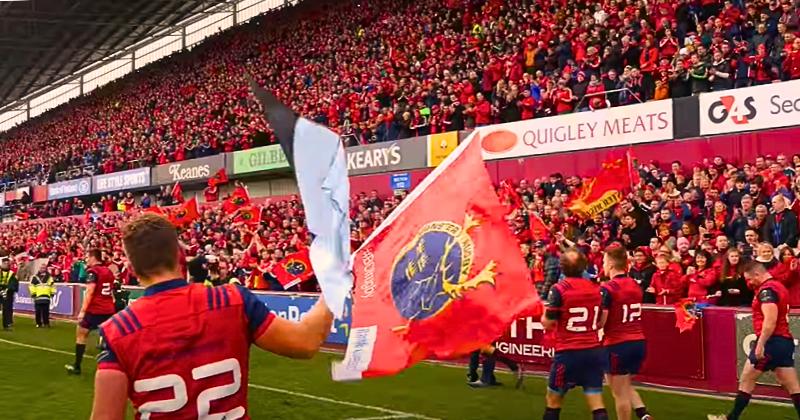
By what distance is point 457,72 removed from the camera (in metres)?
24.6

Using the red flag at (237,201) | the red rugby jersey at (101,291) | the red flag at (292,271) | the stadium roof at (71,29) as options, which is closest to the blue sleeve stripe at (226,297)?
the red rugby jersey at (101,291)

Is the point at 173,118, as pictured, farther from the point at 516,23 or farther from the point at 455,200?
the point at 455,200

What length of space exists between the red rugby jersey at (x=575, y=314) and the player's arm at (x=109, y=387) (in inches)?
208

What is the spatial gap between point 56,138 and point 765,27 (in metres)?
46.8

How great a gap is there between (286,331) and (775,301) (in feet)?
21.0

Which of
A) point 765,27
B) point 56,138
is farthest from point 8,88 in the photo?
point 765,27

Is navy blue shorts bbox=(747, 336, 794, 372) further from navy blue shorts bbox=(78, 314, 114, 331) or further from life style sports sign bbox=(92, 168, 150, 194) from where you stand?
life style sports sign bbox=(92, 168, 150, 194)

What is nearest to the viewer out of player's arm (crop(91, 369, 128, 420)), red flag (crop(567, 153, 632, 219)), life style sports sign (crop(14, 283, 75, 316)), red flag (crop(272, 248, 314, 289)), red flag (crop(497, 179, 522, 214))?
player's arm (crop(91, 369, 128, 420))

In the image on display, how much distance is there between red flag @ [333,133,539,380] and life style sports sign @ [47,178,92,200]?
3745 cm

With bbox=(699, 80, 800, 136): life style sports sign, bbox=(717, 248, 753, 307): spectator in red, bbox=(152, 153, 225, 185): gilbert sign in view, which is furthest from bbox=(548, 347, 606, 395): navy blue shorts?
bbox=(152, 153, 225, 185): gilbert sign

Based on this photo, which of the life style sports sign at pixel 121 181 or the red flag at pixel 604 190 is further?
the life style sports sign at pixel 121 181

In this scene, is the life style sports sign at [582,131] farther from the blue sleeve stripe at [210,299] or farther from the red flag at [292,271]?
the blue sleeve stripe at [210,299]

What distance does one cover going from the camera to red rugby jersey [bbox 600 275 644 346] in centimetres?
827

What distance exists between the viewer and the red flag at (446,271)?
23.0 ft
